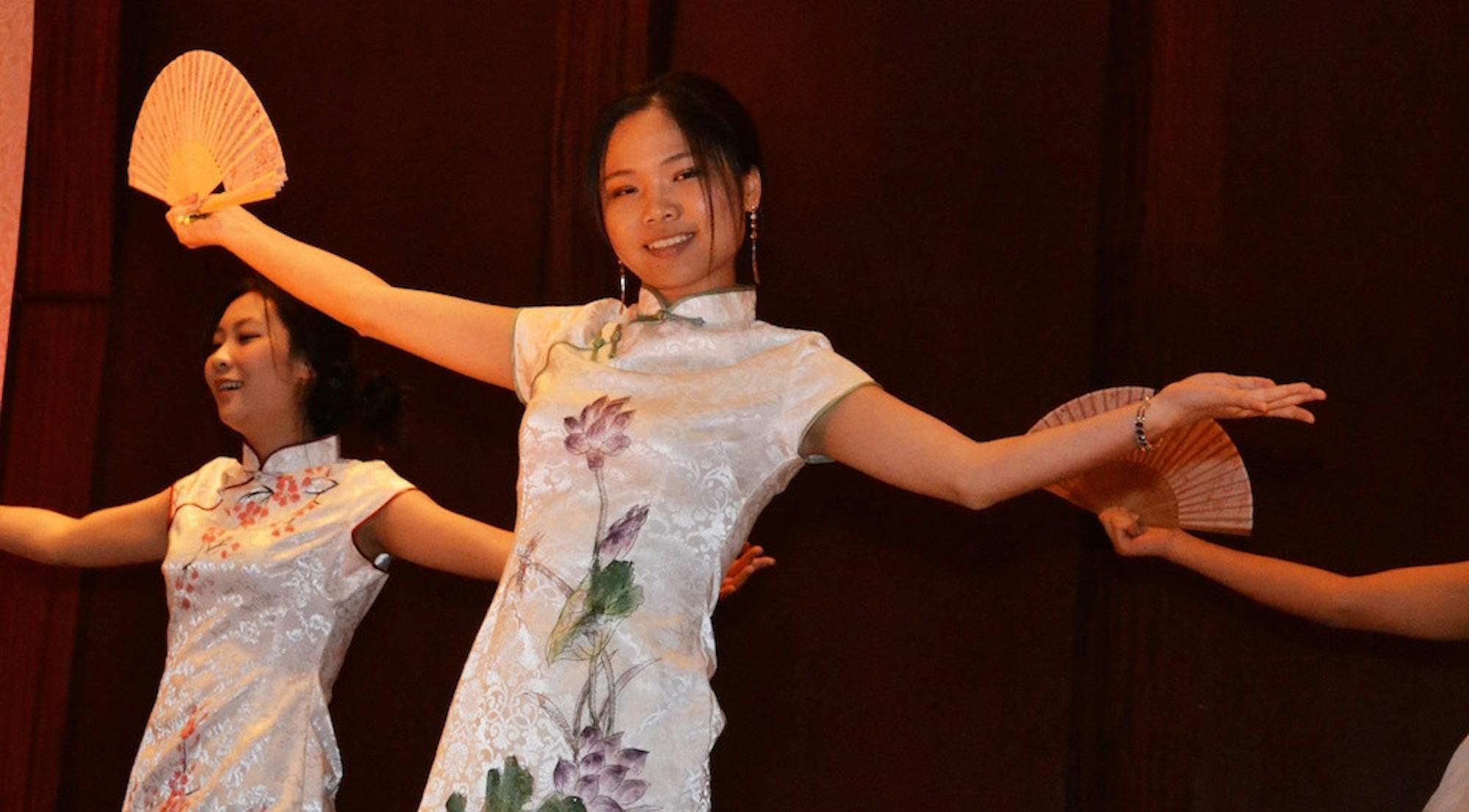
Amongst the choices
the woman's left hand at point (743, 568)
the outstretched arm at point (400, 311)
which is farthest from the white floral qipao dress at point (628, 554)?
the woman's left hand at point (743, 568)

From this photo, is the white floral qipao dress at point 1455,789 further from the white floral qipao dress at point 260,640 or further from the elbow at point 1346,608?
the white floral qipao dress at point 260,640

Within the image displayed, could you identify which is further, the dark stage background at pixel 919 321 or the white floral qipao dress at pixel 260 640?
the dark stage background at pixel 919 321

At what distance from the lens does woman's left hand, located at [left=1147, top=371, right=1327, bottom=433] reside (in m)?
1.96

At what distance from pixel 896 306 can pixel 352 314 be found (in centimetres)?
127

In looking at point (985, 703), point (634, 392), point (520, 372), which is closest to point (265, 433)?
point (520, 372)

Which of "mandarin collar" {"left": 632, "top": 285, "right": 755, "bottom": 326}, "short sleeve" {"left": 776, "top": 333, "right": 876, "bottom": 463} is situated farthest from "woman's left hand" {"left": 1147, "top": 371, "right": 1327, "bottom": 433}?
"mandarin collar" {"left": 632, "top": 285, "right": 755, "bottom": 326}

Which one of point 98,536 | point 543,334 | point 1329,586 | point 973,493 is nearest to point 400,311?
point 543,334

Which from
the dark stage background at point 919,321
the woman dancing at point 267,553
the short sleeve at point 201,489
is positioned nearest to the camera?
the woman dancing at point 267,553

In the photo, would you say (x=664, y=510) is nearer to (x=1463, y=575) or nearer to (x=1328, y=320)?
(x=1463, y=575)

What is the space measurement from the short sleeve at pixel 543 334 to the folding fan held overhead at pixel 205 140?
19.7 inches

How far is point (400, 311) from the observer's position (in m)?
2.50

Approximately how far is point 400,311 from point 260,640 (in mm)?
731

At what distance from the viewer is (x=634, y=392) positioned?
2.33 meters

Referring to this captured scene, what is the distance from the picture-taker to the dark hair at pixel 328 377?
318 centimetres
